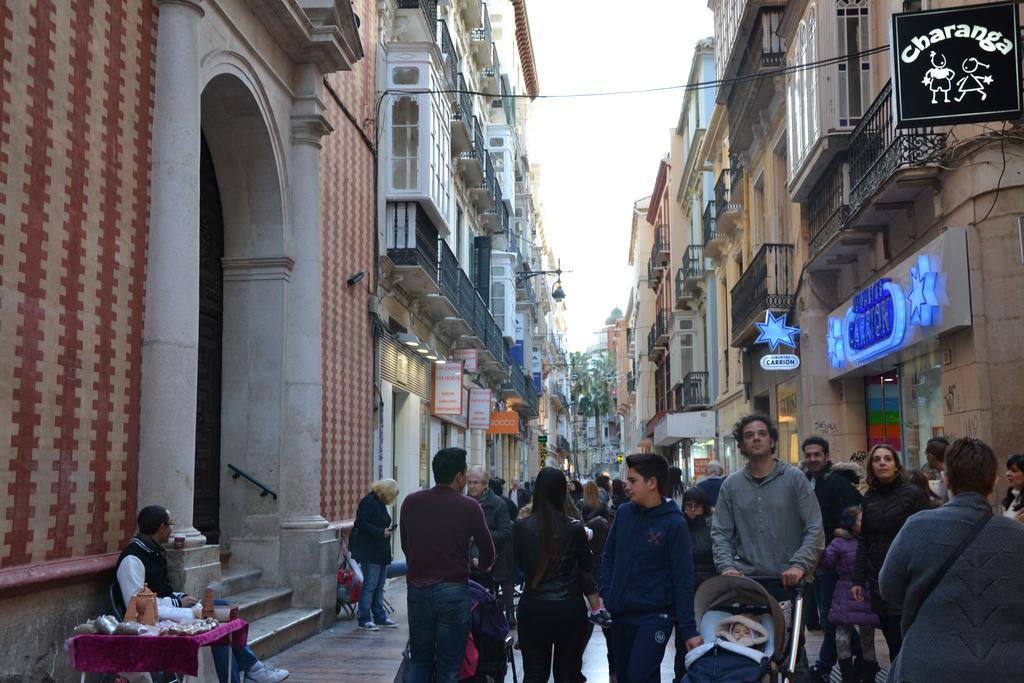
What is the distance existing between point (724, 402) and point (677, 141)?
60.2 feet

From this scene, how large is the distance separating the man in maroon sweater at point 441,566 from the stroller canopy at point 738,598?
154 centimetres

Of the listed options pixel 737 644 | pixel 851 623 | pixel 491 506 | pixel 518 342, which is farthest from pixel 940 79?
pixel 518 342

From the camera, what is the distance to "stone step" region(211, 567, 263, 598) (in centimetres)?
1151

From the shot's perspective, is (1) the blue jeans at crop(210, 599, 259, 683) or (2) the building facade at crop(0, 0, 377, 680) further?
(1) the blue jeans at crop(210, 599, 259, 683)

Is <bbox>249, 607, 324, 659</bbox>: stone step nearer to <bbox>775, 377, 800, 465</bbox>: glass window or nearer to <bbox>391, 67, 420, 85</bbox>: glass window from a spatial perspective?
<bbox>391, 67, 420, 85</bbox>: glass window

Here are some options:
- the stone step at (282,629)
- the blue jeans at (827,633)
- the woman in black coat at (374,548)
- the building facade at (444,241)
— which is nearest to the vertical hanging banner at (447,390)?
the building facade at (444,241)

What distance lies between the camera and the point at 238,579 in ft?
38.9

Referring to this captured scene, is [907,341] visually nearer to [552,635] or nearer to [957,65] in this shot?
[957,65]

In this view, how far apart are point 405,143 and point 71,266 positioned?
12.1 m

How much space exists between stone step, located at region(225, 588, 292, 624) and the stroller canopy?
5.85 metres

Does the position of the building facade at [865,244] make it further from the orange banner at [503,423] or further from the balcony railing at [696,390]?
the orange banner at [503,423]

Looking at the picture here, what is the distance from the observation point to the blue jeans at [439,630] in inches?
273

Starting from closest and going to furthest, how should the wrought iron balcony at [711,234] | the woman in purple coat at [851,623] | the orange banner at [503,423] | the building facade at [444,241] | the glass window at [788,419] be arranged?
the woman in purple coat at [851,623] < the building facade at [444,241] < the glass window at [788,419] < the wrought iron balcony at [711,234] < the orange banner at [503,423]

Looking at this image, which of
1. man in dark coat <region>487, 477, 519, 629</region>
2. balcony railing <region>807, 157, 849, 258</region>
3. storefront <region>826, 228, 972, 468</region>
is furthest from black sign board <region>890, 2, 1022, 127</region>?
man in dark coat <region>487, 477, 519, 629</region>
